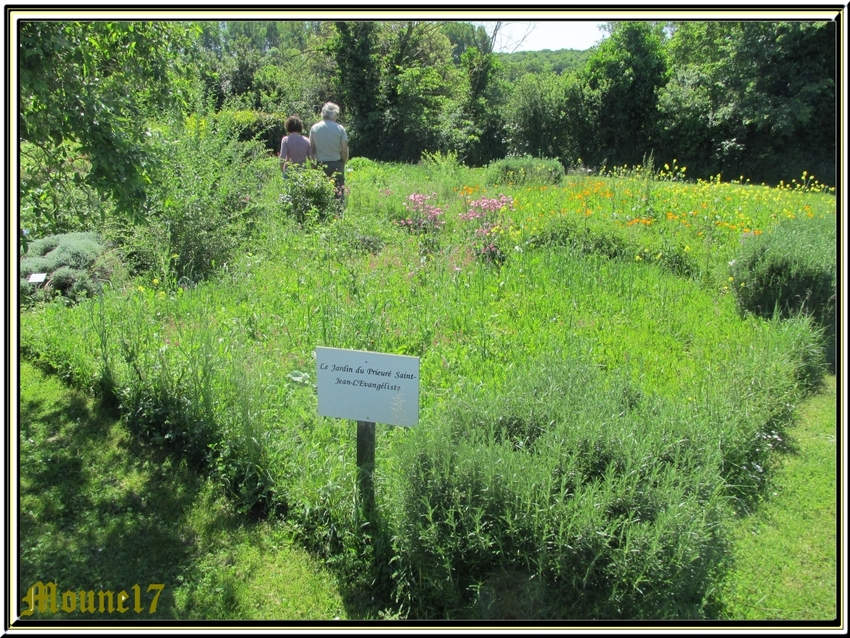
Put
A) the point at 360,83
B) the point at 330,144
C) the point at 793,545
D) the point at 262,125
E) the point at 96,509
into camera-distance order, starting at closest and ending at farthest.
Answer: the point at 793,545, the point at 96,509, the point at 330,144, the point at 262,125, the point at 360,83

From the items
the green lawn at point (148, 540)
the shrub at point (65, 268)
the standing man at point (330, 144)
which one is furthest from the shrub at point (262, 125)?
the green lawn at point (148, 540)

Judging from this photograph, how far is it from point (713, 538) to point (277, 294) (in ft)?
13.3

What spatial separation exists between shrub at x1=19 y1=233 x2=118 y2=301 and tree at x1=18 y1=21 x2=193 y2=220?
231cm

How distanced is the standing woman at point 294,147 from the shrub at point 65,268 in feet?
10.1

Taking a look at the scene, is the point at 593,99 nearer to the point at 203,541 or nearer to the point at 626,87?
the point at 626,87

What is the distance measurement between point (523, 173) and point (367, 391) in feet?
35.9

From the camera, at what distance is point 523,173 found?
511 inches

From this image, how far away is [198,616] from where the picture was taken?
263cm

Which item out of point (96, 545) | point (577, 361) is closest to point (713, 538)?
point (577, 361)

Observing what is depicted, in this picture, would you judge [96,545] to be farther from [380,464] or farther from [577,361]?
[577,361]

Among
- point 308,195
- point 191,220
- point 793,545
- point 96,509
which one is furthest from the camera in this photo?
point 308,195

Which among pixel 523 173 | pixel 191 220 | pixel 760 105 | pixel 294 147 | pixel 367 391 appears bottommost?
pixel 367 391

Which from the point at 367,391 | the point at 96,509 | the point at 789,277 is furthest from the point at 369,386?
the point at 789,277

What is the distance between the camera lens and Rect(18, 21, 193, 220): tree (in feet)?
9.73
